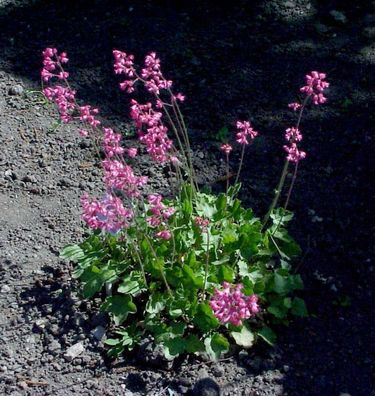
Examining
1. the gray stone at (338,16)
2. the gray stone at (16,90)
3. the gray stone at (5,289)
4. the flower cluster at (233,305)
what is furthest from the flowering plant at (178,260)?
the gray stone at (338,16)

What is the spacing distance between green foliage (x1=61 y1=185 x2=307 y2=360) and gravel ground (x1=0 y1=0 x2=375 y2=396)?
127 mm

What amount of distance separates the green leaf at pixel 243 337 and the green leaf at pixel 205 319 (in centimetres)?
12

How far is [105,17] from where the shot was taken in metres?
5.31

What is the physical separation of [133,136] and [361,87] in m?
1.47

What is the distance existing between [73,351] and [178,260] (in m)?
0.61

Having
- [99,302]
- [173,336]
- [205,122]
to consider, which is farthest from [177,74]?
[173,336]

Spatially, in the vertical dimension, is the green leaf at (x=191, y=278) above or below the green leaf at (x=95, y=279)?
above

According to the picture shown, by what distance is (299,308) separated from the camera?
3.19 metres

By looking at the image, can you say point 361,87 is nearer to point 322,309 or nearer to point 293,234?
point 293,234

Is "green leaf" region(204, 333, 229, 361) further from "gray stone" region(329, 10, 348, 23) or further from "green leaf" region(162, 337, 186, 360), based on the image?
"gray stone" region(329, 10, 348, 23)

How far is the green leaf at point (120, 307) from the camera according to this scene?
10.1ft

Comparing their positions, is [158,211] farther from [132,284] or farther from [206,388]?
[206,388]

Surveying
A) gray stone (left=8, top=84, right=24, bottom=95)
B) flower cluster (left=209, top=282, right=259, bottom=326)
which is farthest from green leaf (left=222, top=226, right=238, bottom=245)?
gray stone (left=8, top=84, right=24, bottom=95)

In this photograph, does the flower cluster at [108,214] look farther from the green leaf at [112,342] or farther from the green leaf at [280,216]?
the green leaf at [280,216]
